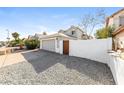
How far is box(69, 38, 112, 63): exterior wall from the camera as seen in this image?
9.13 meters

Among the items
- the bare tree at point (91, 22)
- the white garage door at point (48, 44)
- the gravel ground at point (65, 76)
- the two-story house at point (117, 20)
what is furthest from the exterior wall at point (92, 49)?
the white garage door at point (48, 44)

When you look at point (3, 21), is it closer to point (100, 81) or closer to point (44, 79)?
point (44, 79)

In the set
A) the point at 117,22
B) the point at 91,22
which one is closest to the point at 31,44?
the point at 91,22

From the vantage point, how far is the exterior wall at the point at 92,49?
9.13 m

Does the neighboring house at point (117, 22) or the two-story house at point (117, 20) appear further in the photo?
the two-story house at point (117, 20)

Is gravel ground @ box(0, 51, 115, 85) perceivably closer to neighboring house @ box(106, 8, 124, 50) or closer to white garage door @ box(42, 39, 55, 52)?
neighboring house @ box(106, 8, 124, 50)

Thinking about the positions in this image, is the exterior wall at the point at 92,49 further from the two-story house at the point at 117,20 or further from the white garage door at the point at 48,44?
the white garage door at the point at 48,44
